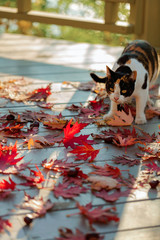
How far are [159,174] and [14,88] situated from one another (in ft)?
4.99

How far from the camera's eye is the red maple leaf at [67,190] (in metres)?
1.57

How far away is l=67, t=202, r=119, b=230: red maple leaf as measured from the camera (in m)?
1.41

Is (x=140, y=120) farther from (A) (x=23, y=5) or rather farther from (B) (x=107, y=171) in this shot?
(A) (x=23, y=5)

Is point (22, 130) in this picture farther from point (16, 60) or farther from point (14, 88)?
point (16, 60)

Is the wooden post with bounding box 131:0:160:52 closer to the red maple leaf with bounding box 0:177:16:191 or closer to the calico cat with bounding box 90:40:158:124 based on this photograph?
the calico cat with bounding box 90:40:158:124

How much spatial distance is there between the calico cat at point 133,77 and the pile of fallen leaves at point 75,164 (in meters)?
0.13

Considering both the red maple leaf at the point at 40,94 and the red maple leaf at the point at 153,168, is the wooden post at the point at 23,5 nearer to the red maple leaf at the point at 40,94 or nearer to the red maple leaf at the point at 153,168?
the red maple leaf at the point at 40,94

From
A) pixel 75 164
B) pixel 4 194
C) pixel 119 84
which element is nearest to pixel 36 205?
pixel 4 194

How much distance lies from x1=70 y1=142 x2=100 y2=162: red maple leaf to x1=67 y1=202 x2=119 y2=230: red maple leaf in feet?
1.38

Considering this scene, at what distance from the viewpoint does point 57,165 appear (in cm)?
180

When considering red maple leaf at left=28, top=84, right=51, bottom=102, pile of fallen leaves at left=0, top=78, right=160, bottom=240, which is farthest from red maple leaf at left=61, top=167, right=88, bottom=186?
red maple leaf at left=28, top=84, right=51, bottom=102

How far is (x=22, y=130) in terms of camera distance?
221cm

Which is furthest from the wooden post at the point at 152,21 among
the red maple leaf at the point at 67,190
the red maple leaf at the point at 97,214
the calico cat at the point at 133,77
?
the red maple leaf at the point at 97,214

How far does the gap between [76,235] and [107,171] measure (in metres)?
0.48
